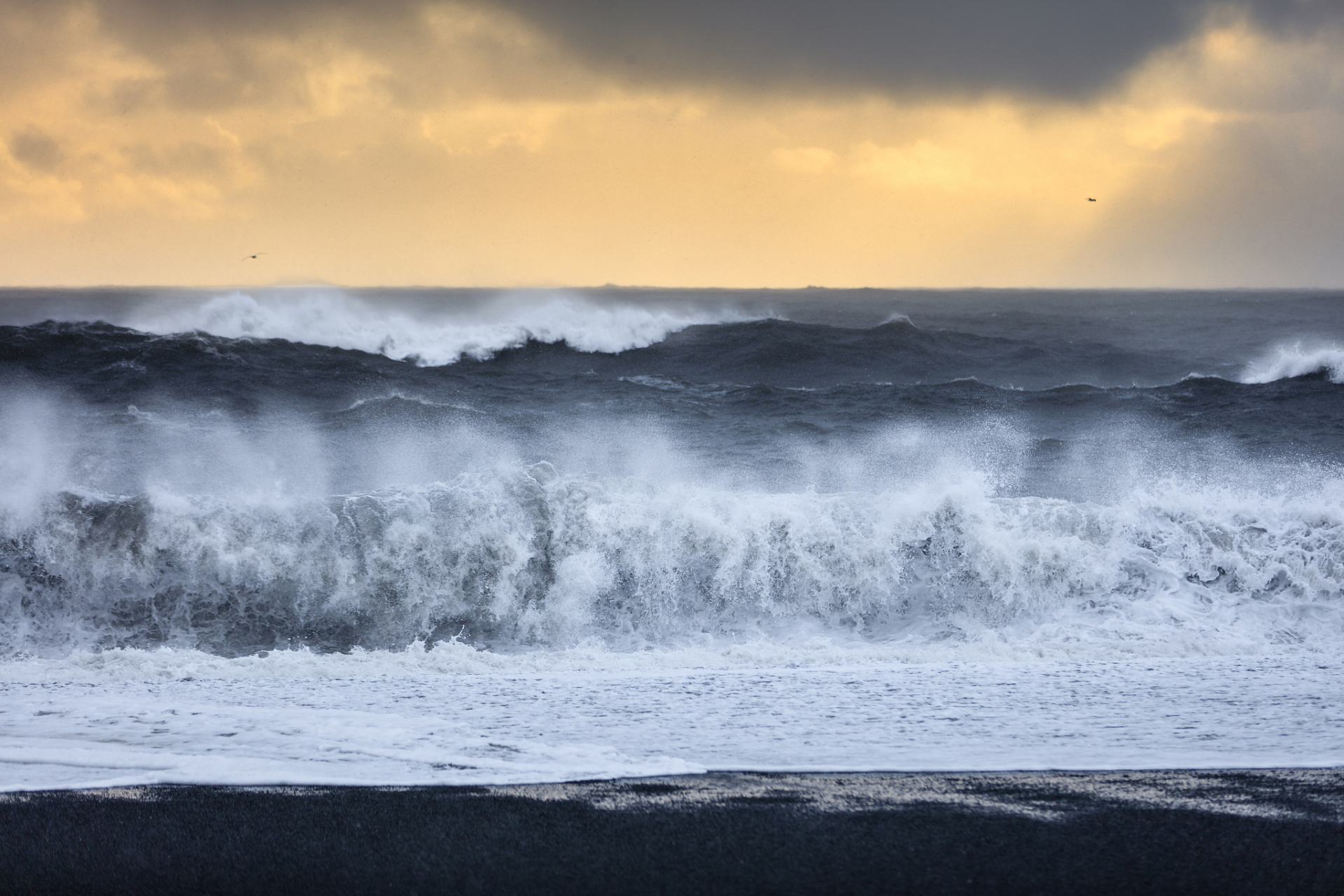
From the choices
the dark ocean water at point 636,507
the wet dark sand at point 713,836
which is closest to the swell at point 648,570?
the dark ocean water at point 636,507

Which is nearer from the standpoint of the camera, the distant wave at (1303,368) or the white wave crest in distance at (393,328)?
the distant wave at (1303,368)

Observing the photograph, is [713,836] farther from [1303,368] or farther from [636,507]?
[1303,368]

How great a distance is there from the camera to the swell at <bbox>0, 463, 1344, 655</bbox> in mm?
6566

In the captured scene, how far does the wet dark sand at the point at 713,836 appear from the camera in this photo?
9.47ft

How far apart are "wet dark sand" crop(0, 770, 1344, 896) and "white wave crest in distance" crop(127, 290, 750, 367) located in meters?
16.1

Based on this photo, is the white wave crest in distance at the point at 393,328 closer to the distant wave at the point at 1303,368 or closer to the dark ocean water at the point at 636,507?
the dark ocean water at the point at 636,507

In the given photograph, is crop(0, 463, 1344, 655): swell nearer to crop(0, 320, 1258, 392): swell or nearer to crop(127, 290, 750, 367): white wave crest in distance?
crop(0, 320, 1258, 392): swell

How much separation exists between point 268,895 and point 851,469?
847 centimetres

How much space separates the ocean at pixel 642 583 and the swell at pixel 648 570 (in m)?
0.03

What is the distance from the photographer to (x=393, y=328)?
20.6 m

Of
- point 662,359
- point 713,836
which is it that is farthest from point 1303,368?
point 713,836

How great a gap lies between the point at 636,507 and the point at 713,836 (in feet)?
15.4

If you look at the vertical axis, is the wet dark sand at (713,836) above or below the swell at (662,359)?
below

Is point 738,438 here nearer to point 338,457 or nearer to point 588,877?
point 338,457
